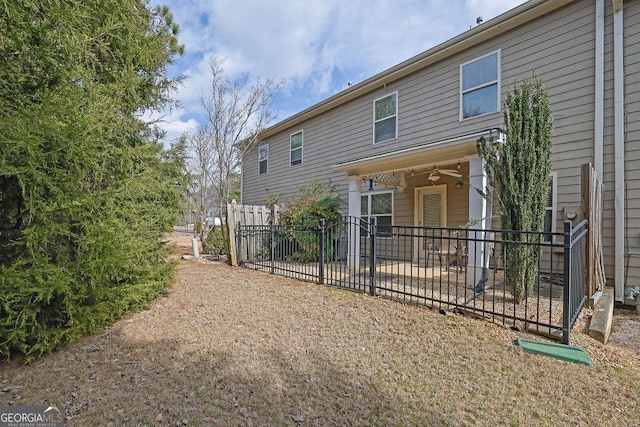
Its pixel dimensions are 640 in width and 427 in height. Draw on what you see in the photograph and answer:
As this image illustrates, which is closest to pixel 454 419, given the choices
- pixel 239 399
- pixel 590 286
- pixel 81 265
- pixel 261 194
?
pixel 239 399

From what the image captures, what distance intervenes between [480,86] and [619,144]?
2708mm

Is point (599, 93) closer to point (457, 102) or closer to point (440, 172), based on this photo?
point (457, 102)

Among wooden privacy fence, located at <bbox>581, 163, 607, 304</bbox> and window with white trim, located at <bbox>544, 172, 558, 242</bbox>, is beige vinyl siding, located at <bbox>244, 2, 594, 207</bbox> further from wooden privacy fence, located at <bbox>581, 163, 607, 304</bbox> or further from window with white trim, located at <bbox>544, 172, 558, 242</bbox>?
wooden privacy fence, located at <bbox>581, 163, 607, 304</bbox>

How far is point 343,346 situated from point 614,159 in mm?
5321

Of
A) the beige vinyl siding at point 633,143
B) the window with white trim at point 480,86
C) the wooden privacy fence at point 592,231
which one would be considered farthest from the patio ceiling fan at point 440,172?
the beige vinyl siding at point 633,143

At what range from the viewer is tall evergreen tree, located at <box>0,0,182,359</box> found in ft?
9.37

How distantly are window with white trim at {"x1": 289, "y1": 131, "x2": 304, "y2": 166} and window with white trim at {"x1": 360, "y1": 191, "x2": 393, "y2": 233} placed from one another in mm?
3411

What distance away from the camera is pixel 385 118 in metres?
8.33

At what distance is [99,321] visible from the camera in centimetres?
363

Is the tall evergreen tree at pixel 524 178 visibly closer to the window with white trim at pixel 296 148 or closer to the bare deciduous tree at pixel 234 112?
the window with white trim at pixel 296 148

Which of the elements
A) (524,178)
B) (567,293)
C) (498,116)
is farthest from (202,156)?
(567,293)

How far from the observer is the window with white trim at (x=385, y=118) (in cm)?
808

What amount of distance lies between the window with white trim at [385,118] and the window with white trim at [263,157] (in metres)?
5.78

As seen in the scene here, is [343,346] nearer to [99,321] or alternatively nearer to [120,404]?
[120,404]
